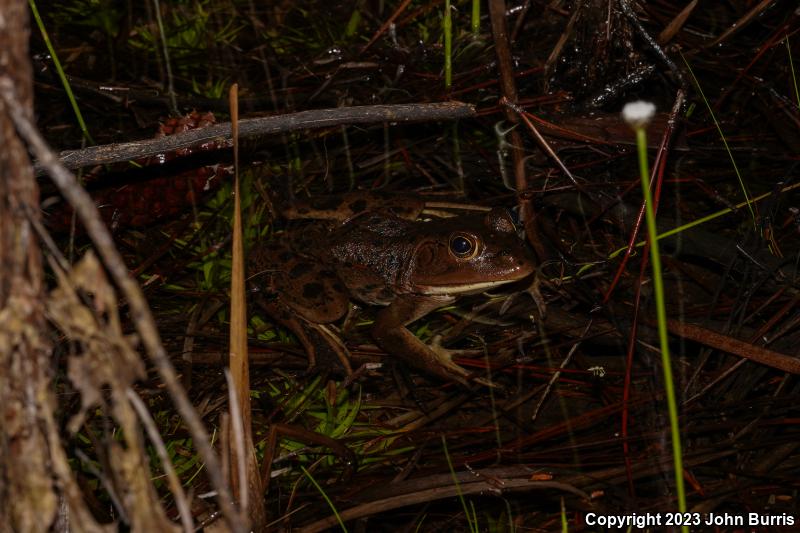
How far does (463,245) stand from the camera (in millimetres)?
3531

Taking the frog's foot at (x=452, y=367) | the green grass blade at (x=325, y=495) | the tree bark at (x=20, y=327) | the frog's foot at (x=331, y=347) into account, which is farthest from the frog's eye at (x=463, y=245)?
the tree bark at (x=20, y=327)

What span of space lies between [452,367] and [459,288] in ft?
1.67

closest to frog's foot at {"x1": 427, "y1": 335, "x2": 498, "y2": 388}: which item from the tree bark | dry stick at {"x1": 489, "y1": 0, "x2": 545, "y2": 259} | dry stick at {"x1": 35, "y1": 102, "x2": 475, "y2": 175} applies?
dry stick at {"x1": 489, "y1": 0, "x2": 545, "y2": 259}

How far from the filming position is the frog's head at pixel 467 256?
3.40m

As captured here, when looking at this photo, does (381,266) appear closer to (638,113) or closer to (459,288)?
(459,288)

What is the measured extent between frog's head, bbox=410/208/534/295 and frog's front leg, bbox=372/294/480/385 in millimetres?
71

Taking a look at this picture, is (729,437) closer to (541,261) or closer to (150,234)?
(541,261)

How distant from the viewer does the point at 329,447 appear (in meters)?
3.00

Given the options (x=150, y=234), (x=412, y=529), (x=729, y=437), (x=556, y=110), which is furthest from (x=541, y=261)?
(x=150, y=234)

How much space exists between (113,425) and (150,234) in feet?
4.04

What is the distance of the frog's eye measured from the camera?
3.51 meters

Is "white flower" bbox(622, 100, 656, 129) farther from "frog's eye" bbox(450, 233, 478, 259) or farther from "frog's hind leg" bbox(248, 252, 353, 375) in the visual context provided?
"frog's hind leg" bbox(248, 252, 353, 375)

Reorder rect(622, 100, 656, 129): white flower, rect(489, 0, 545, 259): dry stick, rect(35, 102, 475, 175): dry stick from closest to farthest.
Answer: rect(622, 100, 656, 129): white flower, rect(35, 102, 475, 175): dry stick, rect(489, 0, 545, 259): dry stick

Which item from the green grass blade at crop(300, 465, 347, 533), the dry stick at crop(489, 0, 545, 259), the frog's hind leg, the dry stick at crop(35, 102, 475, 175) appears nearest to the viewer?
the green grass blade at crop(300, 465, 347, 533)
